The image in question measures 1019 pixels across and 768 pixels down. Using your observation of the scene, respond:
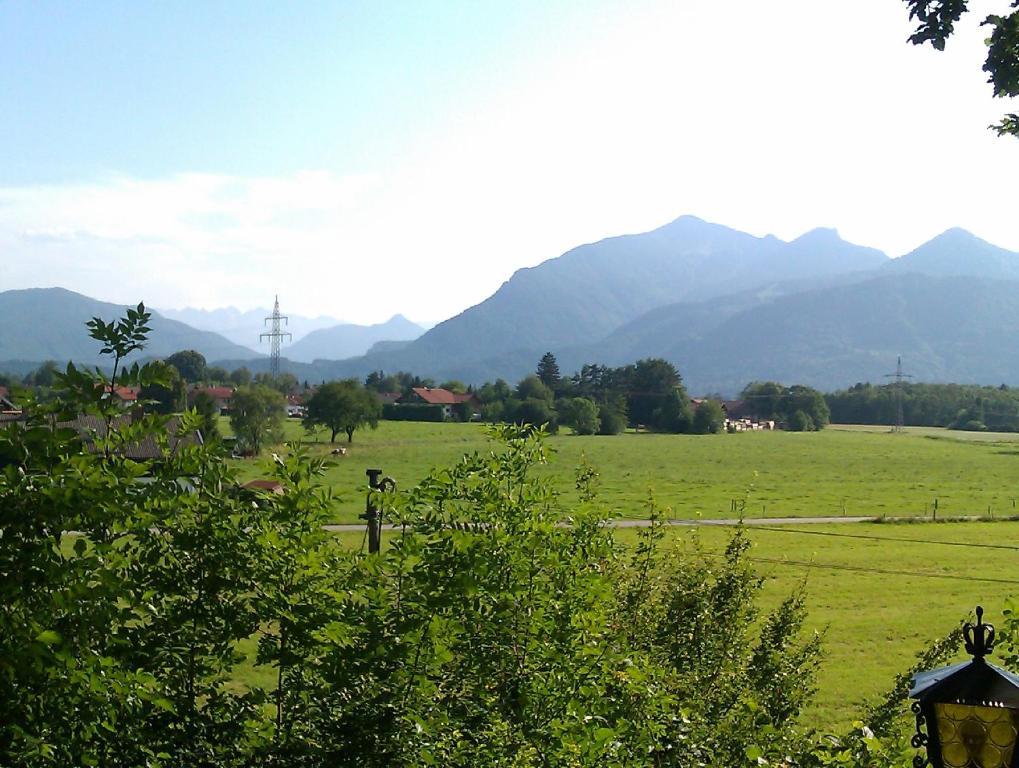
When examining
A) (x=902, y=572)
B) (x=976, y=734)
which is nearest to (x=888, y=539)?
(x=902, y=572)

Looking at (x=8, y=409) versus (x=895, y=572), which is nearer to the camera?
(x=8, y=409)

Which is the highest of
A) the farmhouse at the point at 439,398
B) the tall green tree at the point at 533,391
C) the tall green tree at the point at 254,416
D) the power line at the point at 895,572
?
the tall green tree at the point at 533,391

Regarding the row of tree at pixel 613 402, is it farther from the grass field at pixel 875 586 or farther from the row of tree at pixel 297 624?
the row of tree at pixel 297 624

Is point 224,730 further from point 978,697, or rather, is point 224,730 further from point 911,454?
point 911,454

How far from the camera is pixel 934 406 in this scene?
Answer: 147375 millimetres

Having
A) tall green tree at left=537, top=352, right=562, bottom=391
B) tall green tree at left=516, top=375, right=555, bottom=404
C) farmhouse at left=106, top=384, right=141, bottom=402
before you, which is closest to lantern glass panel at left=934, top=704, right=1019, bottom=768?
farmhouse at left=106, top=384, right=141, bottom=402

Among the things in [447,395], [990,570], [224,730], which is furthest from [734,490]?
[447,395]

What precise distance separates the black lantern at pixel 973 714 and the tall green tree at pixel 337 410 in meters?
84.6

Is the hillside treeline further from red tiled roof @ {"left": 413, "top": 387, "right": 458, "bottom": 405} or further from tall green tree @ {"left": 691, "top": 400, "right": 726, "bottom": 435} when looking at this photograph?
red tiled roof @ {"left": 413, "top": 387, "right": 458, "bottom": 405}

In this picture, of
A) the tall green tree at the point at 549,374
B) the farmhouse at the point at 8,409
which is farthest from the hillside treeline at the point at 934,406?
the farmhouse at the point at 8,409

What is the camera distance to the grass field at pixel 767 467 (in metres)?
48.9

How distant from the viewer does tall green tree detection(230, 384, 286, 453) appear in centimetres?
7117

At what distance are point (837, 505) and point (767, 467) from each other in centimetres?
2379

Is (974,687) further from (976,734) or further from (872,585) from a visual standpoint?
(872,585)
